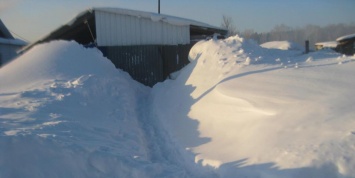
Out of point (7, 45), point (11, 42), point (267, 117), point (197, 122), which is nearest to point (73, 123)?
point (197, 122)

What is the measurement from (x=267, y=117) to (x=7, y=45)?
19955mm

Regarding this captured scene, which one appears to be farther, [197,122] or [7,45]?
[7,45]

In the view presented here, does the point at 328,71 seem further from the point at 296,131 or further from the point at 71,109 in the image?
the point at 71,109

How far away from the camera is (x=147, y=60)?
47.3ft

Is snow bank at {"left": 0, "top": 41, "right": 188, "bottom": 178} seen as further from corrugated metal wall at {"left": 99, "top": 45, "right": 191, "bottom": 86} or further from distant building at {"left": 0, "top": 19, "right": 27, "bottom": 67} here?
distant building at {"left": 0, "top": 19, "right": 27, "bottom": 67}

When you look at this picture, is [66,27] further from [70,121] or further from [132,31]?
[70,121]

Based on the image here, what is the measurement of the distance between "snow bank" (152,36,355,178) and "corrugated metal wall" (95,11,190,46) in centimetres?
585

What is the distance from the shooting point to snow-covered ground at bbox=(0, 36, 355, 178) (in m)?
4.29

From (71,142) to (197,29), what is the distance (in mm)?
13314

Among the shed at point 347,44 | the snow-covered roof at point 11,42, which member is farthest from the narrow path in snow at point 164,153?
the shed at point 347,44

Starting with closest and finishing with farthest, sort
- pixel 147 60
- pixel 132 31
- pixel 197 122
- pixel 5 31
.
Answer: pixel 197 122 < pixel 147 60 < pixel 132 31 < pixel 5 31

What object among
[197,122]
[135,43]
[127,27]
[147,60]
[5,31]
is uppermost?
[5,31]

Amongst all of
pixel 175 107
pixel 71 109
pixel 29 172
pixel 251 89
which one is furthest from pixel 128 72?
pixel 29 172

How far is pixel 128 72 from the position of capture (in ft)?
47.2
